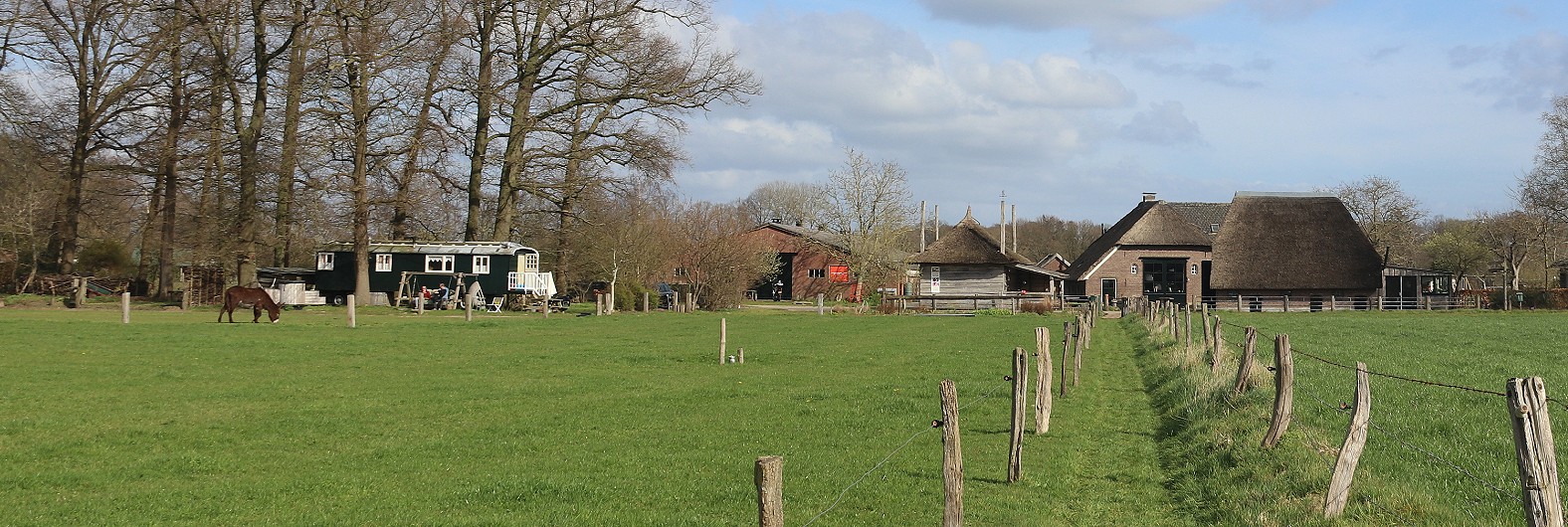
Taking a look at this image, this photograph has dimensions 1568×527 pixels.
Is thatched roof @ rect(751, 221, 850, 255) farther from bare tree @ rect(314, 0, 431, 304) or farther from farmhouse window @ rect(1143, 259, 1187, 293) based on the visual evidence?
bare tree @ rect(314, 0, 431, 304)

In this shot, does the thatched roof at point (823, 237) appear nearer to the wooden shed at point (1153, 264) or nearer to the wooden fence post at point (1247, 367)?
the wooden shed at point (1153, 264)

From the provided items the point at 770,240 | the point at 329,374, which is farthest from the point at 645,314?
the point at 770,240

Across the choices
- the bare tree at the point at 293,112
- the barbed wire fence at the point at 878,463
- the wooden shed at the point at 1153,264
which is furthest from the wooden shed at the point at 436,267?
the wooden shed at the point at 1153,264

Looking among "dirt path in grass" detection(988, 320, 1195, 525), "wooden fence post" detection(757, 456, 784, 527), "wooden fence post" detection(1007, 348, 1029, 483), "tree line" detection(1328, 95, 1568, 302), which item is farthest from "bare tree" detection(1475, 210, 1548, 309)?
"wooden fence post" detection(757, 456, 784, 527)

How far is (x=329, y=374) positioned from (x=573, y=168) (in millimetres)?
30323

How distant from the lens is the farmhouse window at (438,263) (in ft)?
165

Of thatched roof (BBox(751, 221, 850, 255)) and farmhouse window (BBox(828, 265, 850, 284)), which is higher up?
thatched roof (BBox(751, 221, 850, 255))

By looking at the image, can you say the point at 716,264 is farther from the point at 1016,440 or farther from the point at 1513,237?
the point at 1513,237

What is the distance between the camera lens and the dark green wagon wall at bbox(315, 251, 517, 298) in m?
50.1

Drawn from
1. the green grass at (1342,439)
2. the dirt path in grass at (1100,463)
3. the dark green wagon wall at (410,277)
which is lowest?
the dirt path in grass at (1100,463)

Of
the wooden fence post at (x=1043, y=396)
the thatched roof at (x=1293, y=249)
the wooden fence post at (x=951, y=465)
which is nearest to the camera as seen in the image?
the wooden fence post at (x=951, y=465)

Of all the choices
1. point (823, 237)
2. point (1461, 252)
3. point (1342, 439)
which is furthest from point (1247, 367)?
point (823, 237)

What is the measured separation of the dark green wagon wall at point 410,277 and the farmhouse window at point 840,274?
2989cm

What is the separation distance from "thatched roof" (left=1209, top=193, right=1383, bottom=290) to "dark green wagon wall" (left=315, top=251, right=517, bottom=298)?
1453 inches
